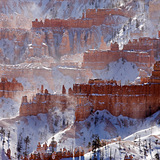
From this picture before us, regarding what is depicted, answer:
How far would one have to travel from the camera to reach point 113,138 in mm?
77688

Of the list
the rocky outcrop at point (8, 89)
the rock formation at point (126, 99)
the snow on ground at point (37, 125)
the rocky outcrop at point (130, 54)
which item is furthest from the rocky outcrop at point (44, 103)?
the rocky outcrop at point (130, 54)

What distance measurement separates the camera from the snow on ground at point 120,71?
103438 millimetres

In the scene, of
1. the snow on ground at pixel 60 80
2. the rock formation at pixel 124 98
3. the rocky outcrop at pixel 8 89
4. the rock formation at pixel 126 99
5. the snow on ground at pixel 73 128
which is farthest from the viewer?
the snow on ground at pixel 60 80

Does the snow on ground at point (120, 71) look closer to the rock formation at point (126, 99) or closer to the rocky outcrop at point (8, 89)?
the rocky outcrop at point (8, 89)

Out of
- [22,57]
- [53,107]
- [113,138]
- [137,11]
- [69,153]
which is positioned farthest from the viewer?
[137,11]

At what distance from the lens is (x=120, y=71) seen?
106 metres

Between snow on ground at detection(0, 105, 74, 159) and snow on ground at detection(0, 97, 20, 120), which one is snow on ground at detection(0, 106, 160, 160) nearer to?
snow on ground at detection(0, 105, 74, 159)

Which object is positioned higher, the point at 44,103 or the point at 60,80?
the point at 60,80

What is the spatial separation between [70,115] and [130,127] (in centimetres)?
888

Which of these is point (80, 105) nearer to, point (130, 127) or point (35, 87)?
point (130, 127)

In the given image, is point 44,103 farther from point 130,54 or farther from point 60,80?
point 130,54

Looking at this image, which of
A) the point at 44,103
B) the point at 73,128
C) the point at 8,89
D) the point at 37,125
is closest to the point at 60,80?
the point at 8,89

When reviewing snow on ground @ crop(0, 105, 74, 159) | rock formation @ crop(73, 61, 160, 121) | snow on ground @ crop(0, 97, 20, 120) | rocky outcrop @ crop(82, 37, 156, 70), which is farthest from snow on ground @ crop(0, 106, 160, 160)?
rocky outcrop @ crop(82, 37, 156, 70)

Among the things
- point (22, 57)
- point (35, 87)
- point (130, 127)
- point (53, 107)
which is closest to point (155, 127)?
point (130, 127)
